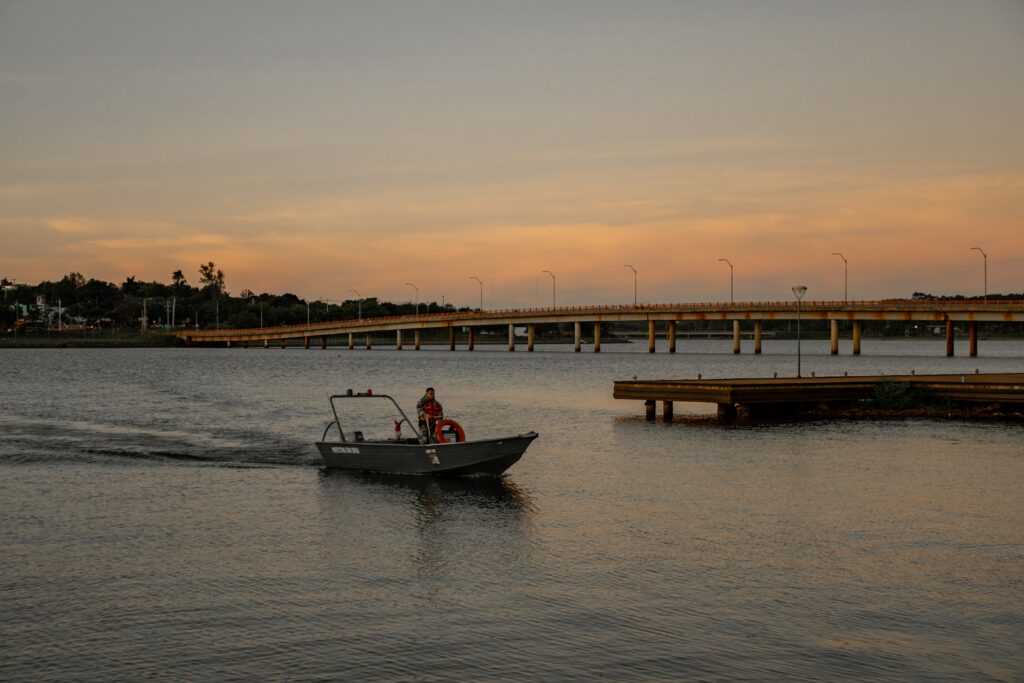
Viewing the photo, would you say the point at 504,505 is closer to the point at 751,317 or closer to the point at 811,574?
the point at 811,574

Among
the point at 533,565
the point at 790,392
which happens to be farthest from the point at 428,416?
the point at 790,392

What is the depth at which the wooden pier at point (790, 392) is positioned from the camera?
43.6m

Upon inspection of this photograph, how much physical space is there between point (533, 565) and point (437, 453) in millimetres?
10021

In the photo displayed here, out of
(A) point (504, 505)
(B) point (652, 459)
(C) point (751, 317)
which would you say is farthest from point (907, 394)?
(C) point (751, 317)

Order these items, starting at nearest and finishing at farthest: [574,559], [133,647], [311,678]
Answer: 1. [311,678]
2. [133,647]
3. [574,559]

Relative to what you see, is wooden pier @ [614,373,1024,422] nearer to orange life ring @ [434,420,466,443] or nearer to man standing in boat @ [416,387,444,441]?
orange life ring @ [434,420,466,443]

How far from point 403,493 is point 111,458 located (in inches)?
533

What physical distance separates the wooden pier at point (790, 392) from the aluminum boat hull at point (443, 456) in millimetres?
17757

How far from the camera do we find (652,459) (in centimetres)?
3259

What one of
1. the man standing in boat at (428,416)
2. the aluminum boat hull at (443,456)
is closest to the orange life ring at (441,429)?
the man standing in boat at (428,416)

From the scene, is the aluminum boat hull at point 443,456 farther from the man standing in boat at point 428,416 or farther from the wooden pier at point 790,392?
the wooden pier at point 790,392

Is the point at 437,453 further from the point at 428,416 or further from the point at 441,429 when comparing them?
the point at 428,416

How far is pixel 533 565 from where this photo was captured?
17734 millimetres

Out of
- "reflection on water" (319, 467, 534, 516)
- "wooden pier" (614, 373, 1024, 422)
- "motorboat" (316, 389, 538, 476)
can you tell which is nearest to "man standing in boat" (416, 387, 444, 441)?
"motorboat" (316, 389, 538, 476)
